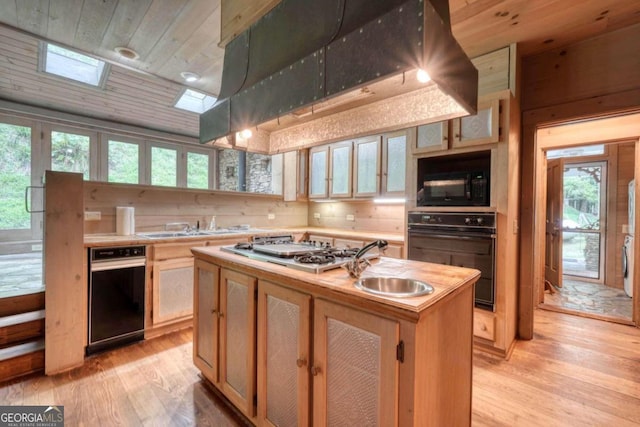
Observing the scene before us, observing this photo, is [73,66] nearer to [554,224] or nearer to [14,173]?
[14,173]

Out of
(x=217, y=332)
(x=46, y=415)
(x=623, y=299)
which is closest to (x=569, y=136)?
(x=623, y=299)

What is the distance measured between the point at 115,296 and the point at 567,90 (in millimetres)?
4467

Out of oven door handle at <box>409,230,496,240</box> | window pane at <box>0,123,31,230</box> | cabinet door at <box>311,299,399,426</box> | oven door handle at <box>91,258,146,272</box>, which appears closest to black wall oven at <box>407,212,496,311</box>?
oven door handle at <box>409,230,496,240</box>

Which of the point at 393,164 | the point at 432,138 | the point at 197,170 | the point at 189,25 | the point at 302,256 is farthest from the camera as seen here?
the point at 197,170

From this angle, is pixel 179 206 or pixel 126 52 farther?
pixel 179 206

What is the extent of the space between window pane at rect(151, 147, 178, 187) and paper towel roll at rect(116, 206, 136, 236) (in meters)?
3.63

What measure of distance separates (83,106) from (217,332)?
5177 millimetres

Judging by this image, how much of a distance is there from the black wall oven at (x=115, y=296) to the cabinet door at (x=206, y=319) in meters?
0.91

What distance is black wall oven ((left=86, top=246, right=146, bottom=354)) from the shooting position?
2404 mm

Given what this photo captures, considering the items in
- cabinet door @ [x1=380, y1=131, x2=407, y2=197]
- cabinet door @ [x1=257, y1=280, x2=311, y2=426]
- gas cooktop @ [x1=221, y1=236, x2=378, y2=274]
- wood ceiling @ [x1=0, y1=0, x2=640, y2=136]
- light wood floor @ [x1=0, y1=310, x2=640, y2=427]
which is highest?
wood ceiling @ [x1=0, y1=0, x2=640, y2=136]

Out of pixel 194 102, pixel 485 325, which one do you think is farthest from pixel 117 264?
pixel 194 102

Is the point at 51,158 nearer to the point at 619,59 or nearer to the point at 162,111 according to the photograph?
the point at 162,111

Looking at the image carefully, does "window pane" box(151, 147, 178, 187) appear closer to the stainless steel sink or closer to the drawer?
the stainless steel sink

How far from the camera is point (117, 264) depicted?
8.21 feet
